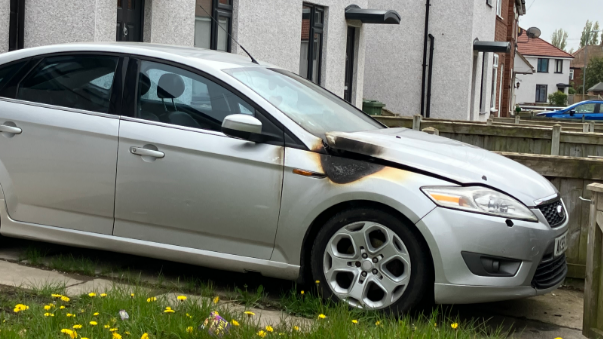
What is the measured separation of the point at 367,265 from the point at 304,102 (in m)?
1.33

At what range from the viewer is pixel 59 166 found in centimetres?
536

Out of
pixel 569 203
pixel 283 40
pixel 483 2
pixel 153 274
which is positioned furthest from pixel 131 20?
pixel 483 2

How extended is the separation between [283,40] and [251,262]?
9.45m

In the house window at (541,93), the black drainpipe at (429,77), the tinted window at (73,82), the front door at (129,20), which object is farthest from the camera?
the house window at (541,93)

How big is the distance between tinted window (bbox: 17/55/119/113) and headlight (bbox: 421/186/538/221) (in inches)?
88.1

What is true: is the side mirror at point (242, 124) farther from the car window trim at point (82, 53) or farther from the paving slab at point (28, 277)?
the paving slab at point (28, 277)

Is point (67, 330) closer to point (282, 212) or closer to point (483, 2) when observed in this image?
point (282, 212)

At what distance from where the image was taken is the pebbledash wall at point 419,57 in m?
23.6

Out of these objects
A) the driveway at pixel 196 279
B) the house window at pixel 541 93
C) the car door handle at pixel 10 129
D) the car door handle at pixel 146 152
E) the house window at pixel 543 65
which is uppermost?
the house window at pixel 543 65

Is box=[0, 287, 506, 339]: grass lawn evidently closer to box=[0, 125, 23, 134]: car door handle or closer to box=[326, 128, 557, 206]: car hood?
box=[326, 128, 557, 206]: car hood

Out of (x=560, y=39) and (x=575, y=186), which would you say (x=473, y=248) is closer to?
(x=575, y=186)

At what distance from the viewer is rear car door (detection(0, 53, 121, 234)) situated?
5.29 meters

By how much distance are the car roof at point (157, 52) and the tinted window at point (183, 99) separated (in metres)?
0.08

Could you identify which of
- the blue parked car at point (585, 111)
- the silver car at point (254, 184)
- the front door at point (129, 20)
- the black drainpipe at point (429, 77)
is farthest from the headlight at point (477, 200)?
the blue parked car at point (585, 111)
